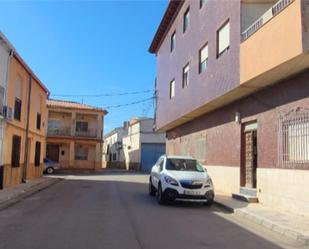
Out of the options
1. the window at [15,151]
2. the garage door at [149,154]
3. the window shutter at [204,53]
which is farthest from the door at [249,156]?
the garage door at [149,154]

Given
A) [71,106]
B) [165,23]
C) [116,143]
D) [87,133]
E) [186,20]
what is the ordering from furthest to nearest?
[116,143], [87,133], [71,106], [165,23], [186,20]

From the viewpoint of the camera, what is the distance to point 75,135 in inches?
1988

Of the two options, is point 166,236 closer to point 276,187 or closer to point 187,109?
point 276,187

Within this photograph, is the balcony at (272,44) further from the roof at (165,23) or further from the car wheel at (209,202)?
the roof at (165,23)

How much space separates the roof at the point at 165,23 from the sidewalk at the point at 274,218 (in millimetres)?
15031

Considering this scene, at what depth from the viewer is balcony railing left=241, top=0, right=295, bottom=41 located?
12428 millimetres

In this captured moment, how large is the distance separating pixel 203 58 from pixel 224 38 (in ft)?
10.8

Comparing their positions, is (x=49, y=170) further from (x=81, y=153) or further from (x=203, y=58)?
(x=203, y=58)

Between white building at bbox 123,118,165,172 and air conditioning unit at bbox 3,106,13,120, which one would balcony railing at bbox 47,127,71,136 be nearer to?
white building at bbox 123,118,165,172

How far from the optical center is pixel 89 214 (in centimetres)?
1252

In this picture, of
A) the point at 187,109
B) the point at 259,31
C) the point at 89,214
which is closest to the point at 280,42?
the point at 259,31

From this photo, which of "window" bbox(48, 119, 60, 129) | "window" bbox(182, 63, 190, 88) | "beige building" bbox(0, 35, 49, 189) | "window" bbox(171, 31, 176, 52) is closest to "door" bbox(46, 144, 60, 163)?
"window" bbox(48, 119, 60, 129)

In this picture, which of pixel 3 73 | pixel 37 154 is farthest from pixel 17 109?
pixel 37 154

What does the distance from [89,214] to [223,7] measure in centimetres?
1021
